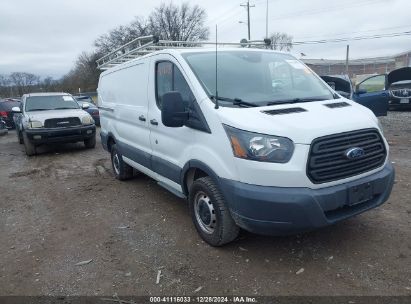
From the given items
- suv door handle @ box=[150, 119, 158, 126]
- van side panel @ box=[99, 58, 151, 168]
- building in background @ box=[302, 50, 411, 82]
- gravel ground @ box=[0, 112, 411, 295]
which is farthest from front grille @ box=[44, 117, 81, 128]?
building in background @ box=[302, 50, 411, 82]

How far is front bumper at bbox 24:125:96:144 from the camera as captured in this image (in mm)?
9759

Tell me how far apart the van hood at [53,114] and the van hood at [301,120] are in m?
7.77

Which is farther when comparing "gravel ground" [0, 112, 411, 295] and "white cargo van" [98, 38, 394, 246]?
"gravel ground" [0, 112, 411, 295]

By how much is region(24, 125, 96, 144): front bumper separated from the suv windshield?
1268 millimetres

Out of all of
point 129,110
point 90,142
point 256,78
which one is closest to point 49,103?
point 90,142

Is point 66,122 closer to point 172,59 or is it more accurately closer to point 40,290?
point 172,59

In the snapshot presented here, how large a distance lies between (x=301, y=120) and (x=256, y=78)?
41.1 inches

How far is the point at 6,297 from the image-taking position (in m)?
3.27

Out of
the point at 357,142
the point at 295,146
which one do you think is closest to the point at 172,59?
the point at 295,146

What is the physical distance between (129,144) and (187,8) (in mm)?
50147

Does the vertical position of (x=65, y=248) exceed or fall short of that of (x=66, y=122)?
it falls short

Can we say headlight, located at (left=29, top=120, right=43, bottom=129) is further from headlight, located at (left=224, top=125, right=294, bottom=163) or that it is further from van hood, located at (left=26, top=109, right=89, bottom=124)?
headlight, located at (left=224, top=125, right=294, bottom=163)

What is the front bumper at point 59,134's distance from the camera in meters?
9.76

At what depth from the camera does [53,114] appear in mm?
10234
